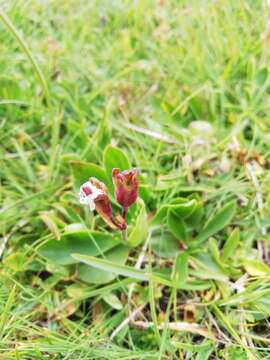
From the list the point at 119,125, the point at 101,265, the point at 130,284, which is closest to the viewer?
the point at 101,265

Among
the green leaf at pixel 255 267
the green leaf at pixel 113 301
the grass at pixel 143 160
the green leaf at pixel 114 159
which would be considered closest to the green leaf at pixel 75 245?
the grass at pixel 143 160

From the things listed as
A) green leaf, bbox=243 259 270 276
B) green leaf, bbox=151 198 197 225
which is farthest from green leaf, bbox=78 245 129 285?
green leaf, bbox=243 259 270 276

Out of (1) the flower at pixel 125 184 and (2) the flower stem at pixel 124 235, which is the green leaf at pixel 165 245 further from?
(1) the flower at pixel 125 184

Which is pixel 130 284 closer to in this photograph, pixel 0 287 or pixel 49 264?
pixel 49 264

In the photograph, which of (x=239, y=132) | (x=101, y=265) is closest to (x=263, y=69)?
(x=239, y=132)

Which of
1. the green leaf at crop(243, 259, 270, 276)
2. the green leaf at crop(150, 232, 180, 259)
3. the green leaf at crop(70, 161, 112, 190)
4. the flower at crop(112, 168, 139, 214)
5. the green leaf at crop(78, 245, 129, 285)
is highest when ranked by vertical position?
the flower at crop(112, 168, 139, 214)

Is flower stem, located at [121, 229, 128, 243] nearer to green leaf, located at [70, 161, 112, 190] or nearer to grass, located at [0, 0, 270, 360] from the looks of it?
grass, located at [0, 0, 270, 360]
